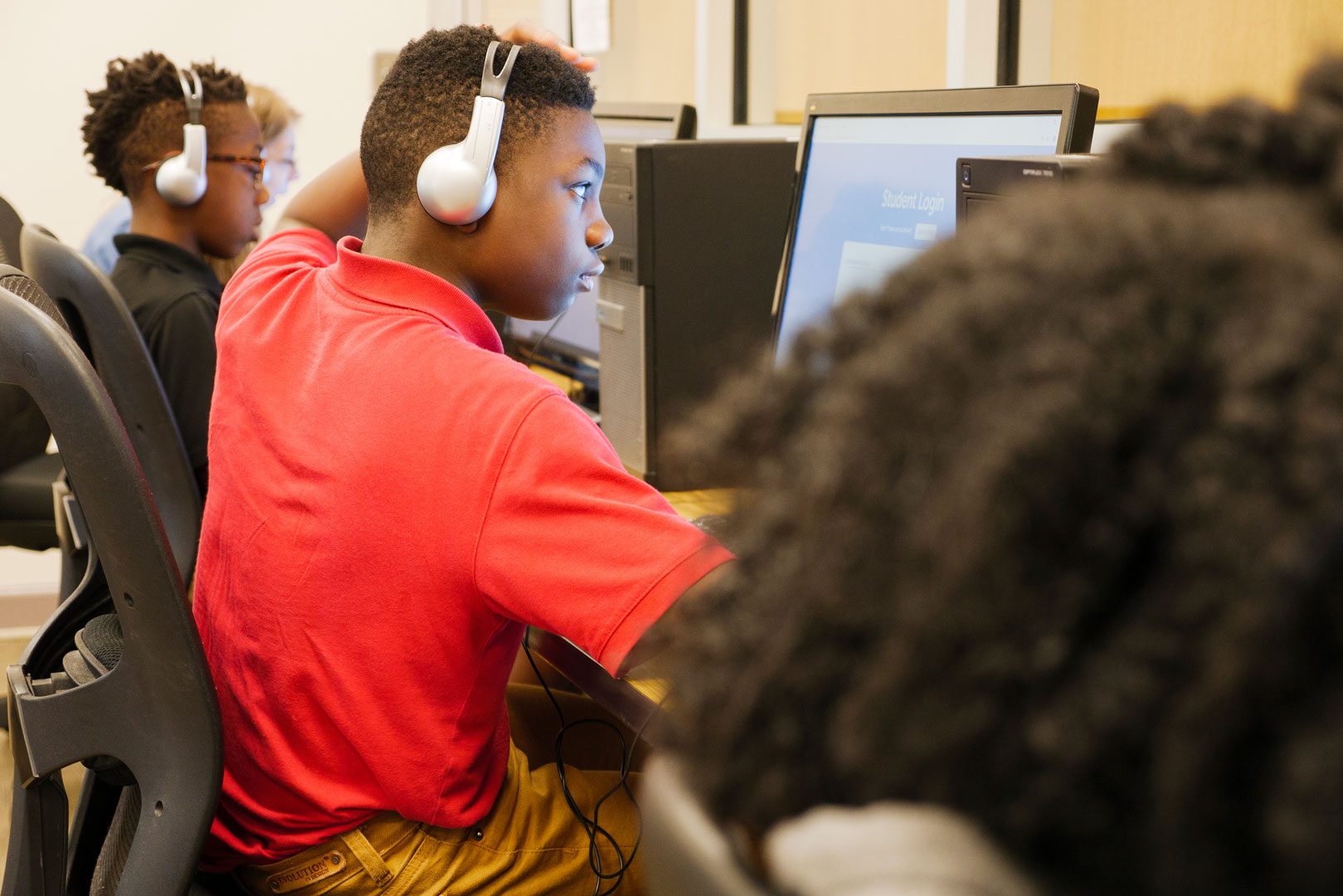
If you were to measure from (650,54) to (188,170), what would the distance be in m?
1.21

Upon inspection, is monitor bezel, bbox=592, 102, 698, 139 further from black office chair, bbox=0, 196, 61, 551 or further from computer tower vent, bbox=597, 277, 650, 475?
black office chair, bbox=0, 196, 61, 551

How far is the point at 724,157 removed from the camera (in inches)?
63.2

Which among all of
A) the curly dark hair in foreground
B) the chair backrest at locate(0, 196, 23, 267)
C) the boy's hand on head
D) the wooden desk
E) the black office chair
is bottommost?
the black office chair

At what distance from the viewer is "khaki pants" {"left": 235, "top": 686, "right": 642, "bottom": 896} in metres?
0.96

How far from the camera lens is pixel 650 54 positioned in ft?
9.47

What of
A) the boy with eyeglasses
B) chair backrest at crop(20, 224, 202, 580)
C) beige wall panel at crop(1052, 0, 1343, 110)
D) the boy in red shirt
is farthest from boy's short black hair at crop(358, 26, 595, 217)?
the boy with eyeglasses

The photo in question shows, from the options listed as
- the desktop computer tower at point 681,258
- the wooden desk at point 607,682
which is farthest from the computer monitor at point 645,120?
the wooden desk at point 607,682

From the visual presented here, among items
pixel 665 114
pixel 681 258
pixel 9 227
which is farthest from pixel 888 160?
pixel 9 227

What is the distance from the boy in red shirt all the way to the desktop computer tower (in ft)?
1.46

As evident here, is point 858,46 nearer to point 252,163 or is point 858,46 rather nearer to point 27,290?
point 252,163

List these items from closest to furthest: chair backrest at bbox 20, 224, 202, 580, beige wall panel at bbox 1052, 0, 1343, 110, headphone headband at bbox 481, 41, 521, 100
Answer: headphone headband at bbox 481, 41, 521, 100 < chair backrest at bbox 20, 224, 202, 580 < beige wall panel at bbox 1052, 0, 1343, 110

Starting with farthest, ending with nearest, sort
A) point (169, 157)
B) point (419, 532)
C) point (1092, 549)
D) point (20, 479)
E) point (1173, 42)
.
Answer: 1. point (20, 479)
2. point (169, 157)
3. point (1173, 42)
4. point (419, 532)
5. point (1092, 549)

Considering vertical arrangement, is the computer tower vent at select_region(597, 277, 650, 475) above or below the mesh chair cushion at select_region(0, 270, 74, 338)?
below

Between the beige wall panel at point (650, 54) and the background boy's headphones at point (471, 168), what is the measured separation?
166 centimetres
